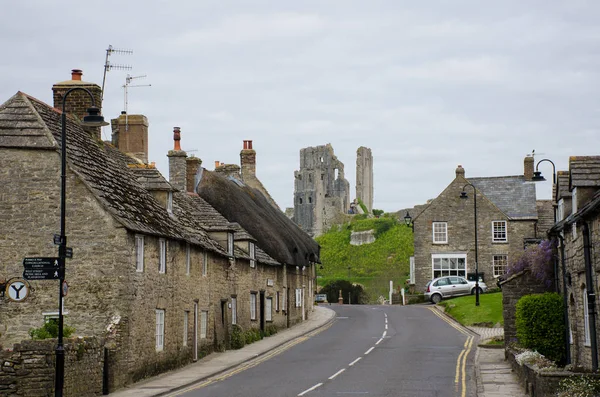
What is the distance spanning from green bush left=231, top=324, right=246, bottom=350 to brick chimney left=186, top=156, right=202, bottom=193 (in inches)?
353

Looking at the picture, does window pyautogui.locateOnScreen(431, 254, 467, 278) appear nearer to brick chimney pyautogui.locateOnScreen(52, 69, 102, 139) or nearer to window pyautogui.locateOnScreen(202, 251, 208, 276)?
window pyautogui.locateOnScreen(202, 251, 208, 276)

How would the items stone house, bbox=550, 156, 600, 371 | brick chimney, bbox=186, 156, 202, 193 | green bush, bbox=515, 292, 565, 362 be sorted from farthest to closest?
1. brick chimney, bbox=186, 156, 202, 193
2. green bush, bbox=515, 292, 565, 362
3. stone house, bbox=550, 156, 600, 371

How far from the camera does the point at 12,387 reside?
18438mm

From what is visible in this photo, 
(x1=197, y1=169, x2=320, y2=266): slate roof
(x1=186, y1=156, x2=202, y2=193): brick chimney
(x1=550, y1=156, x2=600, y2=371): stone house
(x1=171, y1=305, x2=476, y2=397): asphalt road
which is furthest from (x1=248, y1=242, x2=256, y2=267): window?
(x1=550, y1=156, x2=600, y2=371): stone house

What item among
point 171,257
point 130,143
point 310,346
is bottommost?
point 310,346

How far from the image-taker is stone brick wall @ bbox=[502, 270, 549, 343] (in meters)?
29.0

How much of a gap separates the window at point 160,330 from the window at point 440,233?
129 ft

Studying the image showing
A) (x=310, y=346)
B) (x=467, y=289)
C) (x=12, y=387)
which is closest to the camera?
(x=12, y=387)

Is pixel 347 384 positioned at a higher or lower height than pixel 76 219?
lower

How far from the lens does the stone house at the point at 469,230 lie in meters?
61.3

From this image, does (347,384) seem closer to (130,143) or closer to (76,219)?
(76,219)

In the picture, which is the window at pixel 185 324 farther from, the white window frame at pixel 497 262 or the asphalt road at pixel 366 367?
the white window frame at pixel 497 262

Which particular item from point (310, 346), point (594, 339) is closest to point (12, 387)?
point (594, 339)

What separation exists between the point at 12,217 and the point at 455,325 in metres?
25.6
